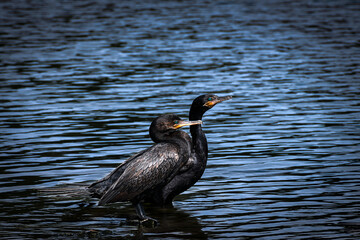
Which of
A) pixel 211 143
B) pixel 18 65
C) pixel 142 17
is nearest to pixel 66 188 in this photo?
pixel 211 143

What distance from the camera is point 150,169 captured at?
9258 mm

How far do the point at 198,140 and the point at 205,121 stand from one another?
5717 millimetres

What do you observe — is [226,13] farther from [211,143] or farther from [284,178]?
[284,178]

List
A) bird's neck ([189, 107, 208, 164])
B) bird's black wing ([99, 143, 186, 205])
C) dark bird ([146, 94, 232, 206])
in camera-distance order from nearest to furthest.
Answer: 1. bird's black wing ([99, 143, 186, 205])
2. dark bird ([146, 94, 232, 206])
3. bird's neck ([189, 107, 208, 164])

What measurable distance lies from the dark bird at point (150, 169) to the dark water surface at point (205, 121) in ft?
1.22

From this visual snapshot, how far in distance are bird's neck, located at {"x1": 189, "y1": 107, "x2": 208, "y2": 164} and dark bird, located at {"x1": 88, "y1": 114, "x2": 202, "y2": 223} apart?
0.41 m

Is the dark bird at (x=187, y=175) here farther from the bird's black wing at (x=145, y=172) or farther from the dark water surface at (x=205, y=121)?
the bird's black wing at (x=145, y=172)

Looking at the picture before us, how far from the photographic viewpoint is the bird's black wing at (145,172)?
916 centimetres

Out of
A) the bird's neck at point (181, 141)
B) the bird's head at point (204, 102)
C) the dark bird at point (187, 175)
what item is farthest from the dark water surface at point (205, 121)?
the bird's head at point (204, 102)

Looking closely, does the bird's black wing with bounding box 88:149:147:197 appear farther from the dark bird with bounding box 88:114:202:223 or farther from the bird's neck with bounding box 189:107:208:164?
the bird's neck with bounding box 189:107:208:164

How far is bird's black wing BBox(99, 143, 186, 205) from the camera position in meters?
9.16

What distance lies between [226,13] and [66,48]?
15227 mm

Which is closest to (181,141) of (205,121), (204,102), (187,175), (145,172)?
(187,175)

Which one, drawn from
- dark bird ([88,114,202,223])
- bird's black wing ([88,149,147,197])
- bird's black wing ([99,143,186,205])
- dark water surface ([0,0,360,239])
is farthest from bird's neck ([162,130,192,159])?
dark water surface ([0,0,360,239])
